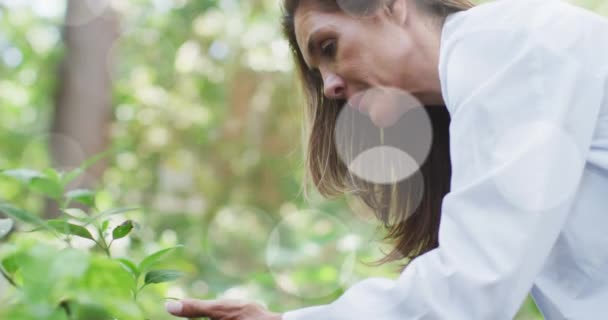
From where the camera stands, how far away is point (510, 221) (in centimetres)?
116

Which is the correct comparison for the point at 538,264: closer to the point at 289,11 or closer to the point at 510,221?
the point at 510,221

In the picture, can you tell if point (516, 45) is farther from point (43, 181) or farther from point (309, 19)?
point (43, 181)

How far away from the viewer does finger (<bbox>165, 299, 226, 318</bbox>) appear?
1.34 metres

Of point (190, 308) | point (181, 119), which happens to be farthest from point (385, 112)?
point (181, 119)

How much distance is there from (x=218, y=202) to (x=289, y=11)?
6.74 metres

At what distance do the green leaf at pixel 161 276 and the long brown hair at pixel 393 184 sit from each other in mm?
1009

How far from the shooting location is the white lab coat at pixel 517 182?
3.80ft

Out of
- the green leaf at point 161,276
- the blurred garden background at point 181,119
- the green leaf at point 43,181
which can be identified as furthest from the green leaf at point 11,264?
the blurred garden background at point 181,119

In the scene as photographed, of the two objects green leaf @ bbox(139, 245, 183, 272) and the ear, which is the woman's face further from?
green leaf @ bbox(139, 245, 183, 272)

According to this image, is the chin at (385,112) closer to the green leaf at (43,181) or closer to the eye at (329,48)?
the eye at (329,48)

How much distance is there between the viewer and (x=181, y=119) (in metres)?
9.59

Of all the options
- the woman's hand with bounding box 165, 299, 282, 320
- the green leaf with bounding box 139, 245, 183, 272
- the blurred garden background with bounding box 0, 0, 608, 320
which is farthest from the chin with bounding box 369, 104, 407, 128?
the blurred garden background with bounding box 0, 0, 608, 320

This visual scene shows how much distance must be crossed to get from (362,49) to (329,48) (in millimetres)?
103

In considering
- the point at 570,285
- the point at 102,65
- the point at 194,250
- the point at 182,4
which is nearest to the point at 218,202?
the point at 194,250
